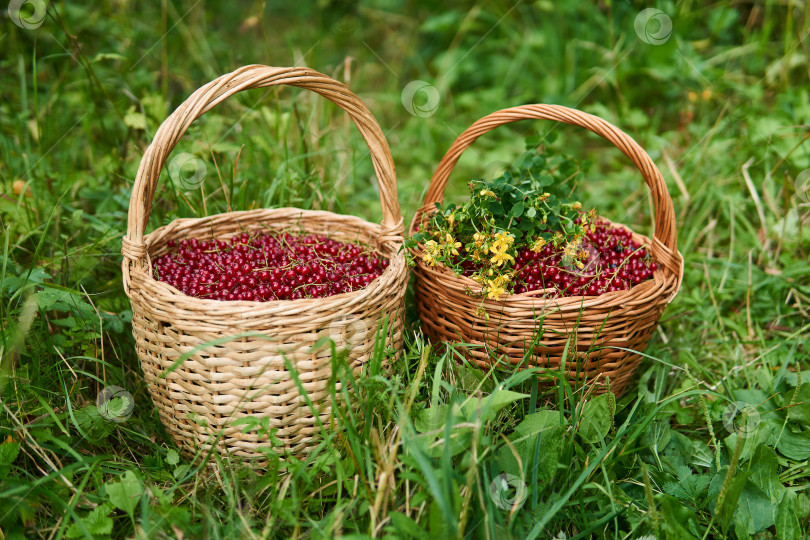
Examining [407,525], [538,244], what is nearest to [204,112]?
[538,244]

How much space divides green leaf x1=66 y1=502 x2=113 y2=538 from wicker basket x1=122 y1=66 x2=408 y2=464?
249mm

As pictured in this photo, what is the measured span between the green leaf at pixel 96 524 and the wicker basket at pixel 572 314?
90cm

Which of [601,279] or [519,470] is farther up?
[601,279]

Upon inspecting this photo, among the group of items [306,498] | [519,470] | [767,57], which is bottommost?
[306,498]

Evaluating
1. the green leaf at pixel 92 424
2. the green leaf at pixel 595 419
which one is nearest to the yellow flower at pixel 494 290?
the green leaf at pixel 595 419

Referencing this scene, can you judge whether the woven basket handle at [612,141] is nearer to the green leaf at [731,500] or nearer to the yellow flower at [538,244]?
the yellow flower at [538,244]

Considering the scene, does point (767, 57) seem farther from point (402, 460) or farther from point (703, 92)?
point (402, 460)

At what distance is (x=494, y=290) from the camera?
146 centimetres

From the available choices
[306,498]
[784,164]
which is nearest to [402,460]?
[306,498]

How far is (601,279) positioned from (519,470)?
0.56 metres

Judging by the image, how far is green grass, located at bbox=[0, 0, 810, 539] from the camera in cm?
131

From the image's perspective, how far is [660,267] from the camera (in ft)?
5.50

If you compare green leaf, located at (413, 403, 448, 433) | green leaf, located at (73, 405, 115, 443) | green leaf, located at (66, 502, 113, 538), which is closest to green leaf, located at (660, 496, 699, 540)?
green leaf, located at (413, 403, 448, 433)

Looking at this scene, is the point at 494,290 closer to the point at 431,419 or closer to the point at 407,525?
the point at 431,419
